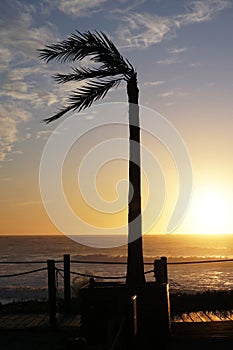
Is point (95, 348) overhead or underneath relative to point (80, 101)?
underneath

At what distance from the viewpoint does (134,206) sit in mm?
10312

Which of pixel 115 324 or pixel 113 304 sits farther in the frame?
pixel 113 304

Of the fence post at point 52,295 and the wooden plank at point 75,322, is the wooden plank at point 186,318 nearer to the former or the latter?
the wooden plank at point 75,322

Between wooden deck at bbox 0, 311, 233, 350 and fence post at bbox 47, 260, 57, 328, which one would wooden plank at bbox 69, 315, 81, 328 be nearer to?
wooden deck at bbox 0, 311, 233, 350

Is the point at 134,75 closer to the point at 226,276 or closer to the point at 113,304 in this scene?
the point at 113,304

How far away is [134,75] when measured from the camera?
10758mm

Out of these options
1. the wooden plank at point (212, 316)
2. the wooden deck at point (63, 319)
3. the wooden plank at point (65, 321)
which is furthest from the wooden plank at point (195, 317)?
the wooden plank at point (65, 321)

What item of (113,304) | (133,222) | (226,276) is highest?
(133,222)

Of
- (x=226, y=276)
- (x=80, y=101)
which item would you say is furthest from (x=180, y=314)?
(x=226, y=276)

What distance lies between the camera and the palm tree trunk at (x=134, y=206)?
10.1 m

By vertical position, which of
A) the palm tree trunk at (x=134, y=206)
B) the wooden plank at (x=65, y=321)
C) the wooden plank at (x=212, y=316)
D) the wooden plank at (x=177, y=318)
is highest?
the palm tree trunk at (x=134, y=206)

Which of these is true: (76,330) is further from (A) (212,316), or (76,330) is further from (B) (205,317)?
(A) (212,316)

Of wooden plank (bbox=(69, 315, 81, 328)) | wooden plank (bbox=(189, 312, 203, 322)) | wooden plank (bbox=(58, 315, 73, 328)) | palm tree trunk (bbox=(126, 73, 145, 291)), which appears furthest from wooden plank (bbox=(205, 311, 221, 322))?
wooden plank (bbox=(58, 315, 73, 328))

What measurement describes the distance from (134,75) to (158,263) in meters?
4.95
